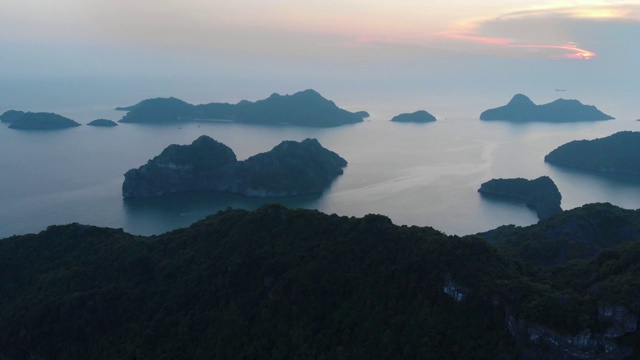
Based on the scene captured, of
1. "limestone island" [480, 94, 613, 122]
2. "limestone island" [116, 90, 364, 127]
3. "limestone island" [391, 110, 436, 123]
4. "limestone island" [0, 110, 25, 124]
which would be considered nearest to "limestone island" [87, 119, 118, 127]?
"limestone island" [116, 90, 364, 127]

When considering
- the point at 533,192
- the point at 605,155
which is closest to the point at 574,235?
the point at 533,192

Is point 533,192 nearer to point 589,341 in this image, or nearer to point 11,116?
point 589,341

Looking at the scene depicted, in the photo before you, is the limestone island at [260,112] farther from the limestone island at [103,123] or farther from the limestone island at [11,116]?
the limestone island at [11,116]

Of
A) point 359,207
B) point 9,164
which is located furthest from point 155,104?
point 359,207

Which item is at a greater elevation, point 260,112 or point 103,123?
point 260,112

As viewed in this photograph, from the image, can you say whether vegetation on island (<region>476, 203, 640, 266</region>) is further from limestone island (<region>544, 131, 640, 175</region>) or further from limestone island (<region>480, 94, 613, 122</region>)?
limestone island (<region>480, 94, 613, 122</region>)

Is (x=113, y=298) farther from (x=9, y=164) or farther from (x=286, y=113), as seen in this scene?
(x=286, y=113)

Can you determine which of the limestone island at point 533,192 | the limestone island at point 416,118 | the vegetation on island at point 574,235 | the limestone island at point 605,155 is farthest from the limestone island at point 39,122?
the vegetation on island at point 574,235
